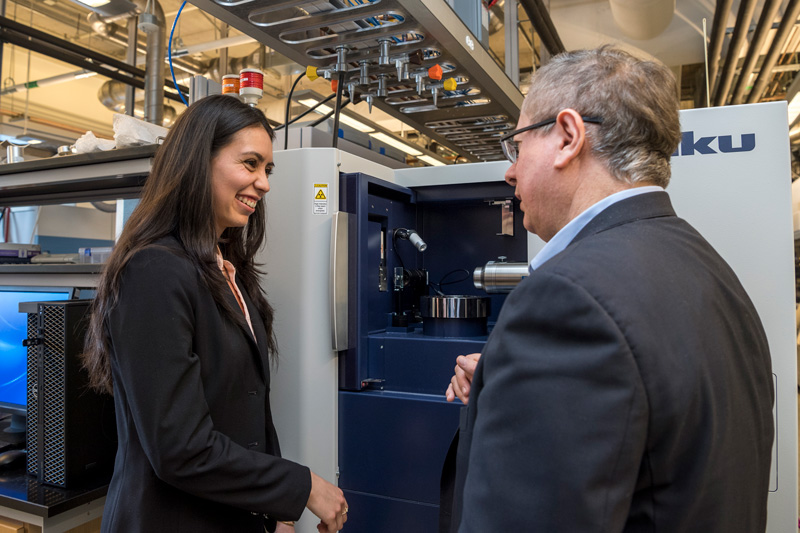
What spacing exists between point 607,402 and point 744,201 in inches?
36.9

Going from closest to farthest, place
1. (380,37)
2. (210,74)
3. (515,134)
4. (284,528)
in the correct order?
(515,134)
(284,528)
(380,37)
(210,74)

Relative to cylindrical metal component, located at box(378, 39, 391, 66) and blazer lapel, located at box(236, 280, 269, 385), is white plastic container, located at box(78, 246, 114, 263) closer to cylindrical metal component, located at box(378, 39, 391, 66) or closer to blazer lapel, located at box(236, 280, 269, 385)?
blazer lapel, located at box(236, 280, 269, 385)

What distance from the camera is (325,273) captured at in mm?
1295

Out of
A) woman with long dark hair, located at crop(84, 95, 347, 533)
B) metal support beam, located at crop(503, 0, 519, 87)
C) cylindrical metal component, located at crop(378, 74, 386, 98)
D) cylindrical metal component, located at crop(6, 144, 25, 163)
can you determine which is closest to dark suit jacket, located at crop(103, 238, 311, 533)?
woman with long dark hair, located at crop(84, 95, 347, 533)

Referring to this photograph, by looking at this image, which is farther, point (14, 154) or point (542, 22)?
point (542, 22)

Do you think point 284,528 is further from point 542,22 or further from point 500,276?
point 542,22

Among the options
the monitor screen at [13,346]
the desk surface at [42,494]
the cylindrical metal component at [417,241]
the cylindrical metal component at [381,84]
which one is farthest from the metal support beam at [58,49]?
the cylindrical metal component at [417,241]

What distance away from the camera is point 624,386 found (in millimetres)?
464

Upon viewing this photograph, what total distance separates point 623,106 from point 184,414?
763 millimetres

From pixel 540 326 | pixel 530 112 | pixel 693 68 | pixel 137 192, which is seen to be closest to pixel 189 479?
pixel 540 326

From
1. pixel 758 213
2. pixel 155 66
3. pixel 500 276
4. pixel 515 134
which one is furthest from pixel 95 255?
pixel 155 66

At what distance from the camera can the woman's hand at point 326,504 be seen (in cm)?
101

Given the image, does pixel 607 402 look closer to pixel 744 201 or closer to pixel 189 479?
pixel 189 479

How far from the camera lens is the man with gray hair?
47 cm
